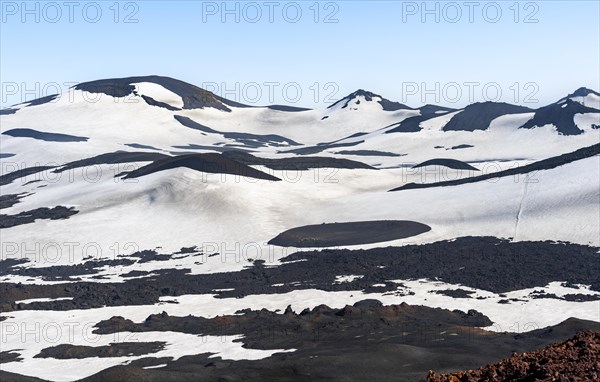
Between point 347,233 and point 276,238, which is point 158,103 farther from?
point 347,233

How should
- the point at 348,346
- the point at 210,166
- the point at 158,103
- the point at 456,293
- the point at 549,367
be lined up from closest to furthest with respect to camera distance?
the point at 549,367 → the point at 348,346 → the point at 456,293 → the point at 210,166 → the point at 158,103

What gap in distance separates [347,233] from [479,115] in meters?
104

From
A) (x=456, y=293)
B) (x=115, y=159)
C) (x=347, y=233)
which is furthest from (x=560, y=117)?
(x=456, y=293)

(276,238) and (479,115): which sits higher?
(479,115)

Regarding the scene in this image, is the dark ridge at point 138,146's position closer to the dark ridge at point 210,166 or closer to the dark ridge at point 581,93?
the dark ridge at point 210,166

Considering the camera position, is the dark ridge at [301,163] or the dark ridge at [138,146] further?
the dark ridge at [138,146]

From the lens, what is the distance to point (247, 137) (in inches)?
7283

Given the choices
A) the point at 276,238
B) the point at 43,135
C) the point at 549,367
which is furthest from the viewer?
the point at 43,135

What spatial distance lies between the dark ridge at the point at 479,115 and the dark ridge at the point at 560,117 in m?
9.08

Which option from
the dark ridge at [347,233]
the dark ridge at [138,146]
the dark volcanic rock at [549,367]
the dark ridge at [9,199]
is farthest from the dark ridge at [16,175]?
the dark volcanic rock at [549,367]

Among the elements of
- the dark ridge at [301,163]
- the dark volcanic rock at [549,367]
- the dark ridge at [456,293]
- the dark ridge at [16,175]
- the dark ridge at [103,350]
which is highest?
the dark ridge at [301,163]

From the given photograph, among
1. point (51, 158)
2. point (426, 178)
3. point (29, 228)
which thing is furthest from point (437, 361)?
point (51, 158)

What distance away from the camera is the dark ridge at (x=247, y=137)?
180 m

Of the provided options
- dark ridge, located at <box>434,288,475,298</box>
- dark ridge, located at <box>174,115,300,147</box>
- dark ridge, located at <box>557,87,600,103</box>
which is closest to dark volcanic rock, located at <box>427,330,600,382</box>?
dark ridge, located at <box>434,288,475,298</box>
